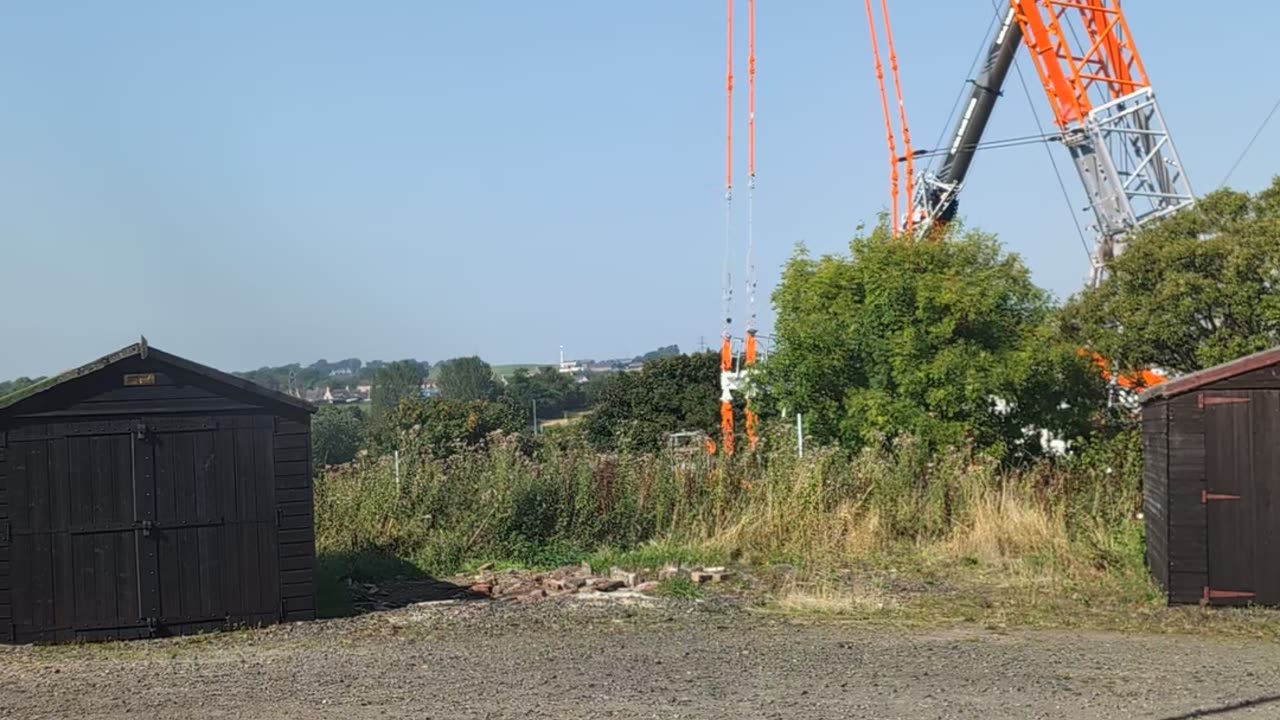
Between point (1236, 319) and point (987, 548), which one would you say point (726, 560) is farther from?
point (1236, 319)

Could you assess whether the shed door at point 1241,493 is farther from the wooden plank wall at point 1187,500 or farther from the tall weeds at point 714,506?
the tall weeds at point 714,506

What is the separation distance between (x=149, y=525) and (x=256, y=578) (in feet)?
3.53

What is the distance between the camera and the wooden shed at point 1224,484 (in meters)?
13.0

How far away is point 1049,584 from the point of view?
14.9 metres

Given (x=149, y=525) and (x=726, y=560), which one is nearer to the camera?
(x=149, y=525)

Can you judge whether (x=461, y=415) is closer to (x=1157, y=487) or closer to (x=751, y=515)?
(x=751, y=515)

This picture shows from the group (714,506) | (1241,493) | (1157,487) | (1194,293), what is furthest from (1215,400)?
(1194,293)

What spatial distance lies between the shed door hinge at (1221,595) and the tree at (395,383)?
237 feet

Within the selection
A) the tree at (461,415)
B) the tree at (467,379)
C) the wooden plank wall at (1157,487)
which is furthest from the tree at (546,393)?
the wooden plank wall at (1157,487)

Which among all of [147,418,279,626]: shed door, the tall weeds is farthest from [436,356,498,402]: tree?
[147,418,279,626]: shed door

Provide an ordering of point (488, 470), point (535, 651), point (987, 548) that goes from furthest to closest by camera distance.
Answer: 1. point (488, 470)
2. point (987, 548)
3. point (535, 651)

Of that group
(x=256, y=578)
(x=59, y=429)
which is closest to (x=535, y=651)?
(x=256, y=578)

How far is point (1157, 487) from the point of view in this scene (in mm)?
13984

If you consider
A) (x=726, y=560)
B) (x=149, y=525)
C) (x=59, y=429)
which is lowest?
(x=726, y=560)
